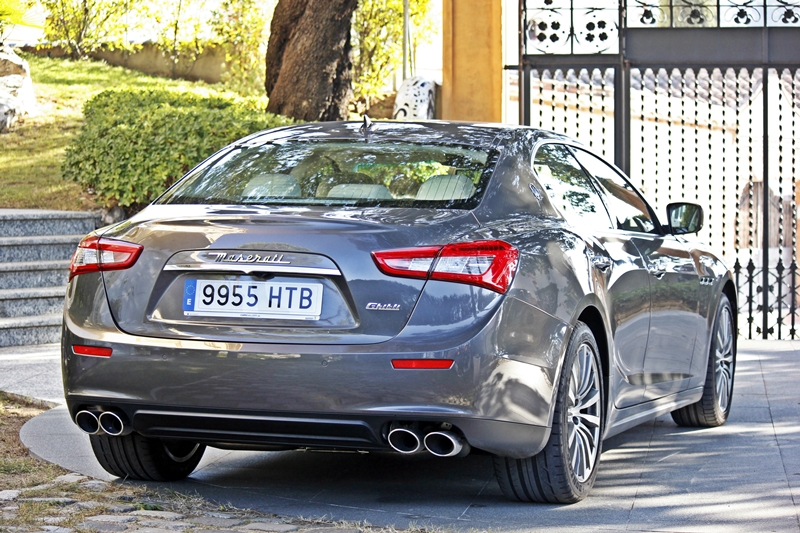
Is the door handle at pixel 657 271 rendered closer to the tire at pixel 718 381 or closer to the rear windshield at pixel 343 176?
the tire at pixel 718 381

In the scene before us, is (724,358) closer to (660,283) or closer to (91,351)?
(660,283)

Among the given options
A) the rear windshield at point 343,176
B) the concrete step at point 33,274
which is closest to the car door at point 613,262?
the rear windshield at point 343,176

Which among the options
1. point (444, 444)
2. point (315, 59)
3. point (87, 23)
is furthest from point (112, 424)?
point (87, 23)

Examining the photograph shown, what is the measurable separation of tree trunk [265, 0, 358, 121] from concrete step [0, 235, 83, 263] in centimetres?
325

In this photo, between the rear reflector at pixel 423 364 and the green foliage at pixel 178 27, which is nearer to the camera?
the rear reflector at pixel 423 364

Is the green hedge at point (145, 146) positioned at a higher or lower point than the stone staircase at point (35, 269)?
higher

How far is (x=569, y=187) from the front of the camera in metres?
5.30

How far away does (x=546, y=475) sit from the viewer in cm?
458

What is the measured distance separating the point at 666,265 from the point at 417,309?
6.95 feet

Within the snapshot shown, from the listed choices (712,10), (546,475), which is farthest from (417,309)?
(712,10)

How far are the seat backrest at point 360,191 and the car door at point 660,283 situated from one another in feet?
4.51

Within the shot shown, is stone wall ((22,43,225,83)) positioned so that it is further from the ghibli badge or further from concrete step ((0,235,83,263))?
the ghibli badge

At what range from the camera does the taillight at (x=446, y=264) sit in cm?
411

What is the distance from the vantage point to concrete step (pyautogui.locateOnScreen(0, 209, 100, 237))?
1011cm
